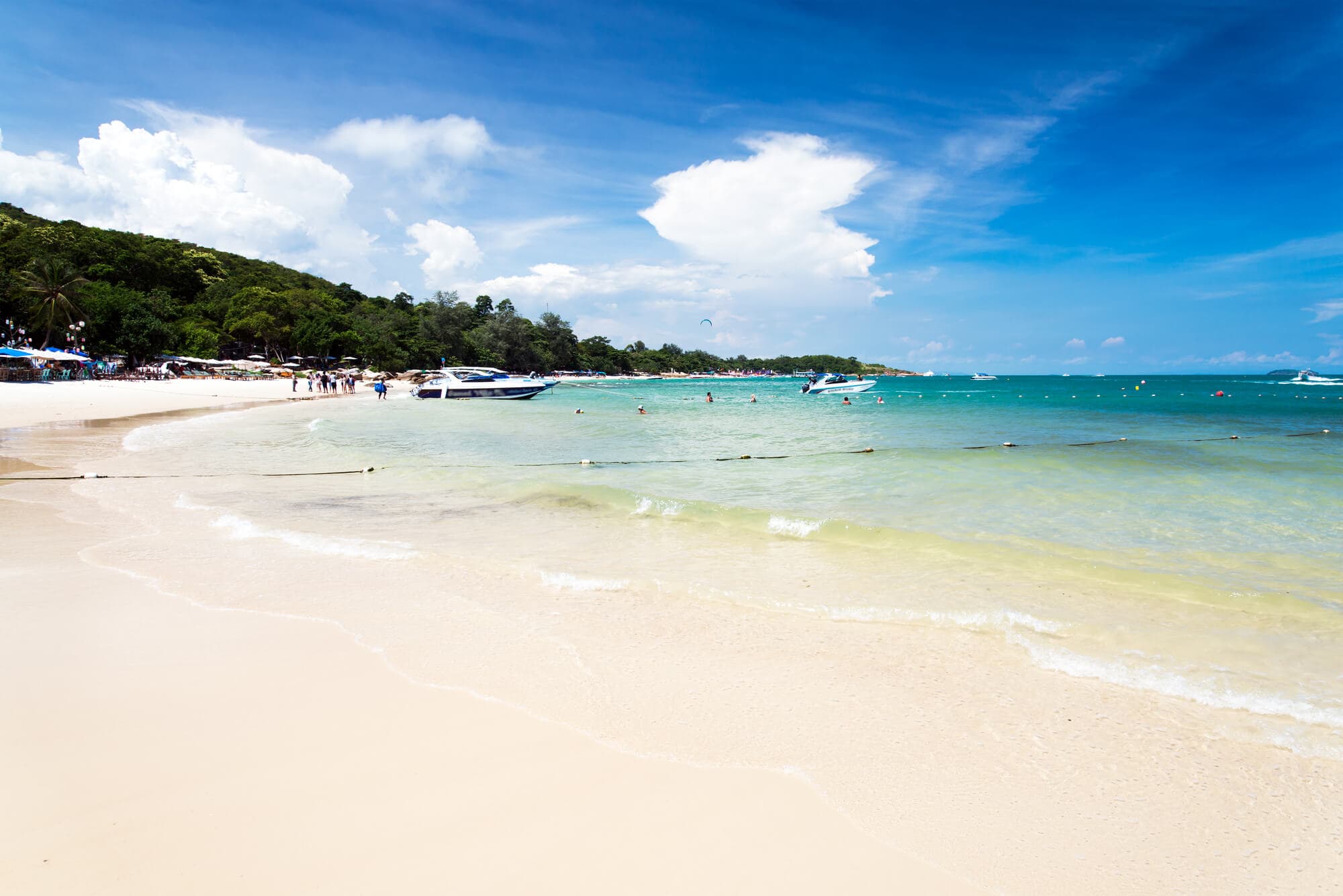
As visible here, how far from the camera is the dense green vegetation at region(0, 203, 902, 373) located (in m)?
57.9

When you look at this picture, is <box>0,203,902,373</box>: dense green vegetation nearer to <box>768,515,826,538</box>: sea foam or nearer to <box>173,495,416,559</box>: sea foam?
<box>173,495,416,559</box>: sea foam

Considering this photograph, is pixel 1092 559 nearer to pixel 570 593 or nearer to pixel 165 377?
pixel 570 593

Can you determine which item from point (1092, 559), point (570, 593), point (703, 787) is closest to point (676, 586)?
A: point (570, 593)

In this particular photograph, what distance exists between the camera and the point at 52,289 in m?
54.8

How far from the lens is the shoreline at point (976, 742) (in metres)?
2.85

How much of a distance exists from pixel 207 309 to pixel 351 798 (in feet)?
338

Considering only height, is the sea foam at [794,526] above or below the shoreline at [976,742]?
above

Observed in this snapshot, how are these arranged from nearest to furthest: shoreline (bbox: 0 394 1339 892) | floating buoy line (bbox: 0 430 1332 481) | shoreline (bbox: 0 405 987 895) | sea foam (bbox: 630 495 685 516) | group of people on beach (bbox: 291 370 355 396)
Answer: shoreline (bbox: 0 405 987 895)
shoreline (bbox: 0 394 1339 892)
sea foam (bbox: 630 495 685 516)
floating buoy line (bbox: 0 430 1332 481)
group of people on beach (bbox: 291 370 355 396)

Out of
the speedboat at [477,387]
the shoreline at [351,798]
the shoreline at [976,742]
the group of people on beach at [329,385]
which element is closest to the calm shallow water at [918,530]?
the shoreline at [976,742]

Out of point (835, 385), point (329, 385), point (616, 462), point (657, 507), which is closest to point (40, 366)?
point (329, 385)

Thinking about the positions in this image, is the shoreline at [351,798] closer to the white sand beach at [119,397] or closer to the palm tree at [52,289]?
the white sand beach at [119,397]

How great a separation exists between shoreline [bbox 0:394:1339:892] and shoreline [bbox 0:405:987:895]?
0.08 m

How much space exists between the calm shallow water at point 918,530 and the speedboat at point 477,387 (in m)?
30.7

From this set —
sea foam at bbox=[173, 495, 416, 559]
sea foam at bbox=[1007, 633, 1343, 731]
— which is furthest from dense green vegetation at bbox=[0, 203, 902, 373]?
sea foam at bbox=[1007, 633, 1343, 731]
